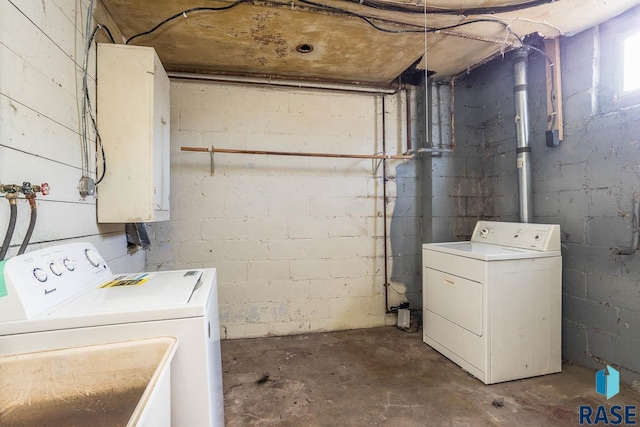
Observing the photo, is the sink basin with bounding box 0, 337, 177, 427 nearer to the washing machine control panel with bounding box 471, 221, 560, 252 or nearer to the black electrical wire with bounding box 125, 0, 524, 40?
the black electrical wire with bounding box 125, 0, 524, 40

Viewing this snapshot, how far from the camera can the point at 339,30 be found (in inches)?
77.8

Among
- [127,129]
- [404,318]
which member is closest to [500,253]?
[404,318]

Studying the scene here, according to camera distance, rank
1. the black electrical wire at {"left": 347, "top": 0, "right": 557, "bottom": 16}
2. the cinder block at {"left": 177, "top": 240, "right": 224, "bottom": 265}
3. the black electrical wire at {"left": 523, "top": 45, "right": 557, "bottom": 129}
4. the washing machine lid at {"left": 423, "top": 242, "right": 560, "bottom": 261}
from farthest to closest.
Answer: the cinder block at {"left": 177, "top": 240, "right": 224, "bottom": 265} → the black electrical wire at {"left": 523, "top": 45, "right": 557, "bottom": 129} → the washing machine lid at {"left": 423, "top": 242, "right": 560, "bottom": 261} → the black electrical wire at {"left": 347, "top": 0, "right": 557, "bottom": 16}

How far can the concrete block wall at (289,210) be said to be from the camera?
8.16ft

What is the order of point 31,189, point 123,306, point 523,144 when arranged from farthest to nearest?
point 523,144, point 31,189, point 123,306

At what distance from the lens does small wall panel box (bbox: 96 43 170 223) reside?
1.58m

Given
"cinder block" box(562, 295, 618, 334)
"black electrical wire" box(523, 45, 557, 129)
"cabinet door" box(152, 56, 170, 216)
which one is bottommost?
"cinder block" box(562, 295, 618, 334)

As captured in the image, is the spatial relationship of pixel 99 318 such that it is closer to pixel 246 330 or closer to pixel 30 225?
pixel 30 225

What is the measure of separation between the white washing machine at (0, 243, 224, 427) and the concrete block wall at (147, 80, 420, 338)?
147 cm

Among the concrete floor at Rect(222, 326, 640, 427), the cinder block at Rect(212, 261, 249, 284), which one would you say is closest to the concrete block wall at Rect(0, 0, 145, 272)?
the cinder block at Rect(212, 261, 249, 284)

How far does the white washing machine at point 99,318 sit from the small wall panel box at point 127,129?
59cm

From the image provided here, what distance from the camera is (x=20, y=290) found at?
81cm

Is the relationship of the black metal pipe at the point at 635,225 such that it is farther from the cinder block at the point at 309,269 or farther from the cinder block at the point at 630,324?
the cinder block at the point at 309,269

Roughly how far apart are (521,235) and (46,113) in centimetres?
281
